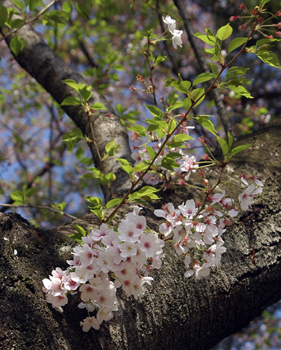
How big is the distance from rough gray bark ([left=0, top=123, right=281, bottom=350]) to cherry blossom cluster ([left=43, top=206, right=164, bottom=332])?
0.05m

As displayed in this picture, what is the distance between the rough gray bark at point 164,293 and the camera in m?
0.79

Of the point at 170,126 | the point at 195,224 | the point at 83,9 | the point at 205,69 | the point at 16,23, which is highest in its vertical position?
the point at 16,23

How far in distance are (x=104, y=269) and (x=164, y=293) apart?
26 centimetres

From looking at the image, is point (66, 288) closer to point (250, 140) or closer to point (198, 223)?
point (198, 223)

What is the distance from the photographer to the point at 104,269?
788mm

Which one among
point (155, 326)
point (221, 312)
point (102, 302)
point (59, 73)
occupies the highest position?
point (59, 73)

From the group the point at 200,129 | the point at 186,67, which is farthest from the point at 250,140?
the point at 186,67

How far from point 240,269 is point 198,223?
1.17 feet

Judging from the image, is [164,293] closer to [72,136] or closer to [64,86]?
[72,136]

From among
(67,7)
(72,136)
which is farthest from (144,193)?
(67,7)

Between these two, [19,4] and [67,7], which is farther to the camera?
[67,7]

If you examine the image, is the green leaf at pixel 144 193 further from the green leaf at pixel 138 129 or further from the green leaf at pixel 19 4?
the green leaf at pixel 19 4

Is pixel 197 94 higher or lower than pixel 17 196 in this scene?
higher

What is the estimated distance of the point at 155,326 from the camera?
0.92m
